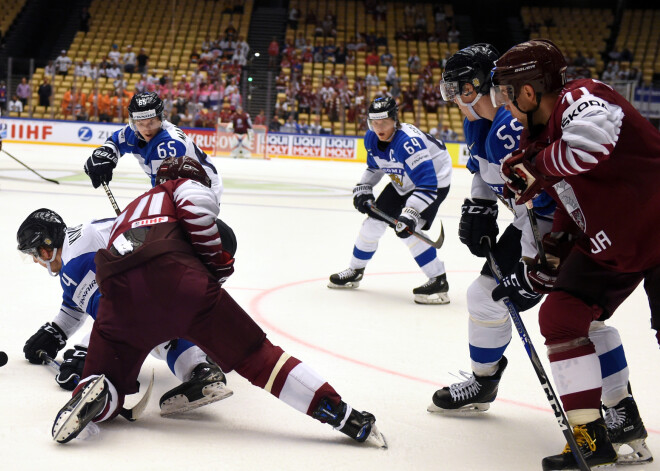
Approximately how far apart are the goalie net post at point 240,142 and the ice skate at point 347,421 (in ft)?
46.1

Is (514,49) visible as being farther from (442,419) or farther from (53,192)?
(53,192)

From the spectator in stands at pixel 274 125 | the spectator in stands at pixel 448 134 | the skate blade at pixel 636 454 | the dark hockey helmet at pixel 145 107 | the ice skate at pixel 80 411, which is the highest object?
the dark hockey helmet at pixel 145 107

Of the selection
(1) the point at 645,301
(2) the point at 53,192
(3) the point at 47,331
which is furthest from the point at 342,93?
(3) the point at 47,331

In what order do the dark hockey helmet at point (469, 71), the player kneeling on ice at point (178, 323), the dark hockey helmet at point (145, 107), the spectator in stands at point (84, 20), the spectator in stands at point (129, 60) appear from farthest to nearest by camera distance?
the spectator in stands at point (84, 20) < the spectator in stands at point (129, 60) < the dark hockey helmet at point (145, 107) < the dark hockey helmet at point (469, 71) < the player kneeling on ice at point (178, 323)

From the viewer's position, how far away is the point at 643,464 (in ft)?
7.41

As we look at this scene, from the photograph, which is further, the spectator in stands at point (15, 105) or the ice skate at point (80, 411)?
the spectator in stands at point (15, 105)

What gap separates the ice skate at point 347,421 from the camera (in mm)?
2266

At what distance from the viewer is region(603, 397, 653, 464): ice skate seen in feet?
7.43

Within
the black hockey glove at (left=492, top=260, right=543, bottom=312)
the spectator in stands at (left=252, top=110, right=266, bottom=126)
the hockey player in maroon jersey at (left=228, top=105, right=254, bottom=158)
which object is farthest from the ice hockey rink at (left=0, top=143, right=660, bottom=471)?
the spectator in stands at (left=252, top=110, right=266, bottom=126)

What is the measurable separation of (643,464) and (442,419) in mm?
646

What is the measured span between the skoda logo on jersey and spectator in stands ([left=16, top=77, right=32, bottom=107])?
1.37 meters

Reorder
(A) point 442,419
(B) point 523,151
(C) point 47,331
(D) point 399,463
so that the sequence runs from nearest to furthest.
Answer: (B) point 523,151
(D) point 399,463
(A) point 442,419
(C) point 47,331

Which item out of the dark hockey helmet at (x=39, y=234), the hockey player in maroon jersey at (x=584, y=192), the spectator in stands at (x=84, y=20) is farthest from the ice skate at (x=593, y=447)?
the spectator in stands at (x=84, y=20)

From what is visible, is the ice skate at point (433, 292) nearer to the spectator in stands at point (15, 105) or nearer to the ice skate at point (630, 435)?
the ice skate at point (630, 435)
